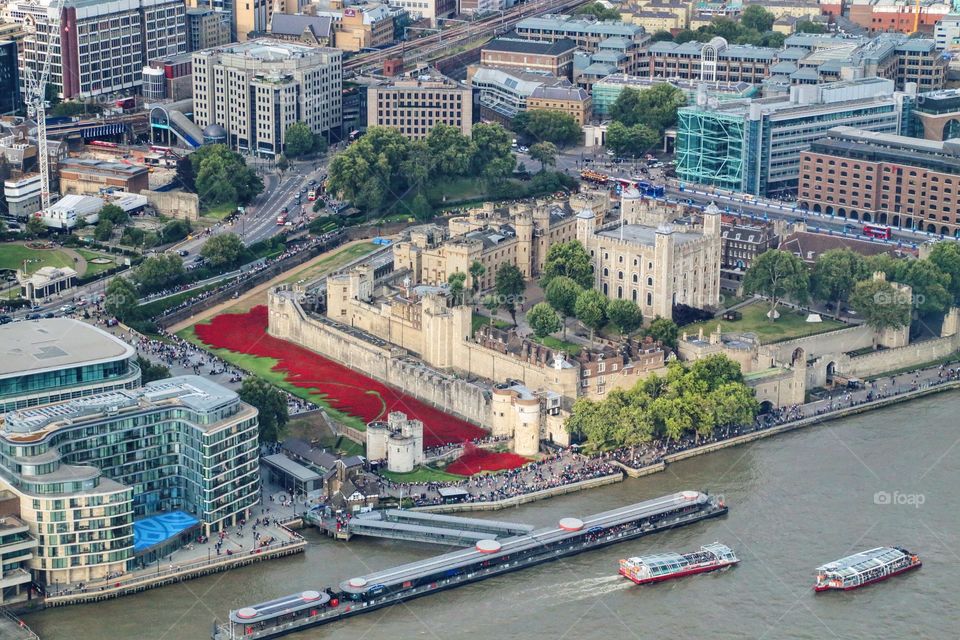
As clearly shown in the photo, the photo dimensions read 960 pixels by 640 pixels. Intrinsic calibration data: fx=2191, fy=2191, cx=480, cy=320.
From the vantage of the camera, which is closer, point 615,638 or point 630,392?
point 615,638

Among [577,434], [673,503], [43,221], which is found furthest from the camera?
[43,221]

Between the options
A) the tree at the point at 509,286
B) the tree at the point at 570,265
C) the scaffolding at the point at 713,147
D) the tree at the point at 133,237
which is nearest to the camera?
the tree at the point at 570,265

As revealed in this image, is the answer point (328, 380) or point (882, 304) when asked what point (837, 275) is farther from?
point (328, 380)

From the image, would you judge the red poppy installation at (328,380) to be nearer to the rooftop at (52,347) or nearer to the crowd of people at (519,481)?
the crowd of people at (519,481)

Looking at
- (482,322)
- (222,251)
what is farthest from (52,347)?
(222,251)

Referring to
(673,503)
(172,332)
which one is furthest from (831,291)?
(172,332)

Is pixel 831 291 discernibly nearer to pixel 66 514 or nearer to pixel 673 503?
pixel 673 503

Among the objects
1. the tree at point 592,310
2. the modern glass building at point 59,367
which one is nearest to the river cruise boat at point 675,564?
the modern glass building at point 59,367

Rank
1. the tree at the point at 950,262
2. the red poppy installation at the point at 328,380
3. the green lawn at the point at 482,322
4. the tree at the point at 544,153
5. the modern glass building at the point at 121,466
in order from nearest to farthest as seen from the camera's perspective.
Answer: the modern glass building at the point at 121,466 < the red poppy installation at the point at 328,380 < the green lawn at the point at 482,322 < the tree at the point at 950,262 < the tree at the point at 544,153
